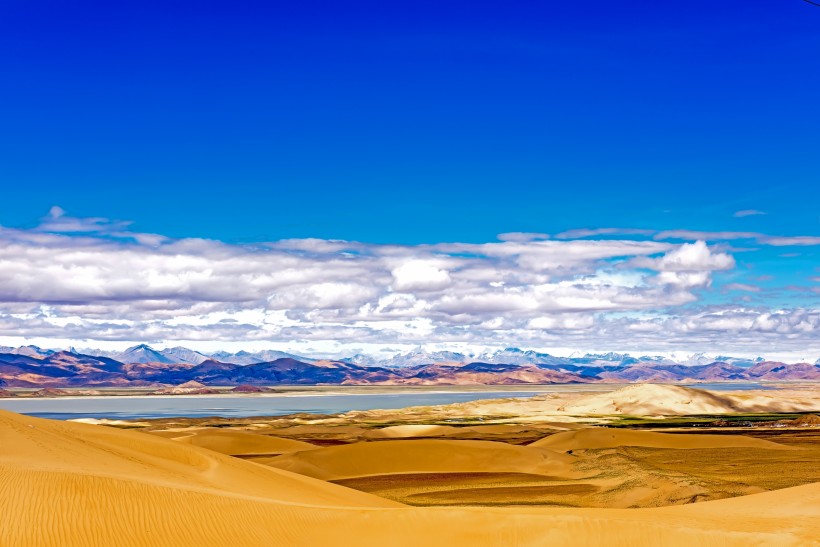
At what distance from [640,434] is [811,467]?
2049 cm

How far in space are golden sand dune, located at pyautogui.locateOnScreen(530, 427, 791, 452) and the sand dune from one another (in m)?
7.01

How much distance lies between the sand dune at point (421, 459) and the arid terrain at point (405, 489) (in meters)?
0.13

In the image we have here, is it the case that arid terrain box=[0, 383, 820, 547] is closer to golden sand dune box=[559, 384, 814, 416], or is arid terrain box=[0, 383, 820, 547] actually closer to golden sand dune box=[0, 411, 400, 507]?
golden sand dune box=[0, 411, 400, 507]

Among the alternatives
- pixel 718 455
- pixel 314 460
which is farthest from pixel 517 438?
pixel 314 460

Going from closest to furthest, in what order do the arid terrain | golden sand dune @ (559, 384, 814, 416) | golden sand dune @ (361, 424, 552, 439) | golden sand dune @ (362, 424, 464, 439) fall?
1. the arid terrain
2. golden sand dune @ (361, 424, 552, 439)
3. golden sand dune @ (362, 424, 464, 439)
4. golden sand dune @ (559, 384, 814, 416)

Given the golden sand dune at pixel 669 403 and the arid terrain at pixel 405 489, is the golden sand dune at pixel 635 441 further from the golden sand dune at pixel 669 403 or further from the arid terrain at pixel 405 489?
the golden sand dune at pixel 669 403

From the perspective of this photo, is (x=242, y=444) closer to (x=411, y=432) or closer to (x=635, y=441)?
(x=411, y=432)

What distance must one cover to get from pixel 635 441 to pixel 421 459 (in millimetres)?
20090

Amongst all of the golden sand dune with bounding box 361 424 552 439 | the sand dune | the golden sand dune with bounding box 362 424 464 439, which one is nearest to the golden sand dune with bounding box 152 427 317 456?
the sand dune

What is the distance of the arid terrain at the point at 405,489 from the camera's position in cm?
1728

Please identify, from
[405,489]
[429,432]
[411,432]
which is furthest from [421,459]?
[429,432]

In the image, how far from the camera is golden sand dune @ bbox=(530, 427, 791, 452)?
57.1 metres

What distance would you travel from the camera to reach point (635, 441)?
61500 millimetres

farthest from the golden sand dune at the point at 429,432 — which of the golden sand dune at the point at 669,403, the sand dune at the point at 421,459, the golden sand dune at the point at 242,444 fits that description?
the golden sand dune at the point at 669,403
